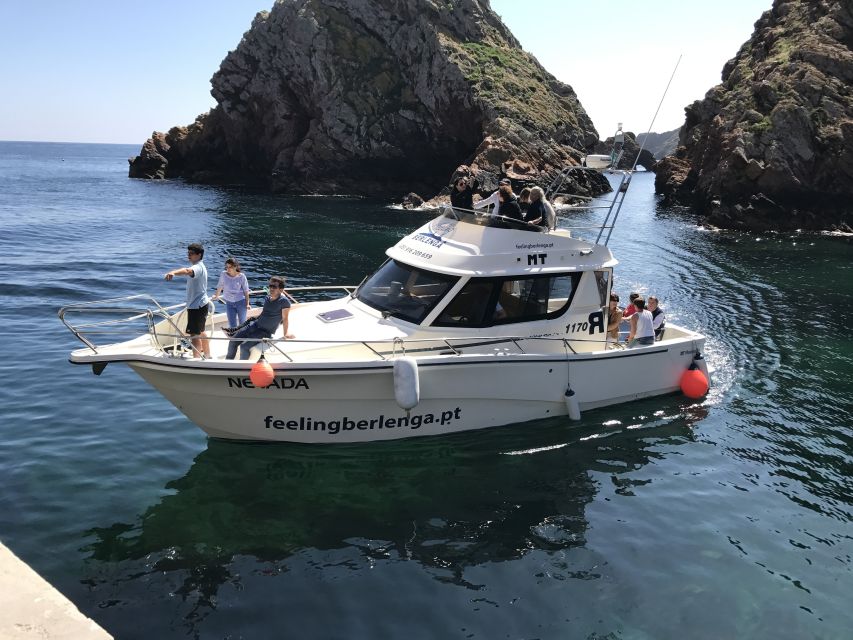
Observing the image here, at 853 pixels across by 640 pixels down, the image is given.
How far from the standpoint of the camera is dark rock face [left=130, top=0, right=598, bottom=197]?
57.4 metres

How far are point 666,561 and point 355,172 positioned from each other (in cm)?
5628

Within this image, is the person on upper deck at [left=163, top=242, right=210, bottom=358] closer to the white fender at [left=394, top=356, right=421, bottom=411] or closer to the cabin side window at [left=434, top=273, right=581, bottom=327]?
the white fender at [left=394, top=356, right=421, bottom=411]

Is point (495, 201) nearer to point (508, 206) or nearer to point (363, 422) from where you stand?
point (508, 206)

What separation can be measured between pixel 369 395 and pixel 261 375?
1.71 metres

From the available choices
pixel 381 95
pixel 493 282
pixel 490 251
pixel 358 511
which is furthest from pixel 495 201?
pixel 381 95

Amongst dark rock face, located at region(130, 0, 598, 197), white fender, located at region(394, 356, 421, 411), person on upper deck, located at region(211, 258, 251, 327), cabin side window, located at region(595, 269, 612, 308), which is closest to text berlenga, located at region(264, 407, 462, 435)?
white fender, located at region(394, 356, 421, 411)

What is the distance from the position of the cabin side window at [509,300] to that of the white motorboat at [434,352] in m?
0.02

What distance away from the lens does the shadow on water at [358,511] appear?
7648 mm

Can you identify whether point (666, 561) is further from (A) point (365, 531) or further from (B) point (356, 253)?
(B) point (356, 253)

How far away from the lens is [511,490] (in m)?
9.73

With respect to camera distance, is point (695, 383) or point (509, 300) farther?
point (695, 383)

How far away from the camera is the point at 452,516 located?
29.4 feet

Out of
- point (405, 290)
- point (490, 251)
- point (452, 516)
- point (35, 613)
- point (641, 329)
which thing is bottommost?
point (452, 516)

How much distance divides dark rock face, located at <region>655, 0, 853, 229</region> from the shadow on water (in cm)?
3624
